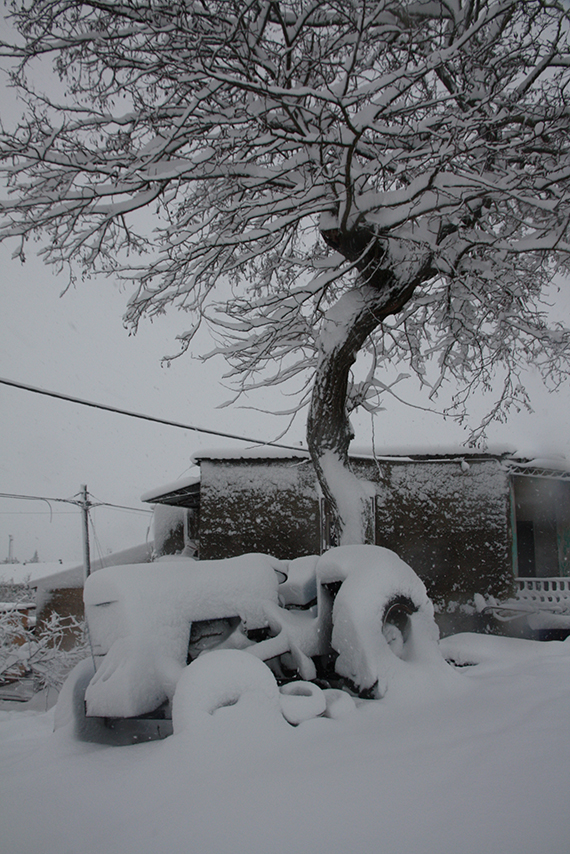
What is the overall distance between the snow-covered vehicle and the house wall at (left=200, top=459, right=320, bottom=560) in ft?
27.5

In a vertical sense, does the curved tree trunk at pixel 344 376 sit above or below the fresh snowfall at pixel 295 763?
above

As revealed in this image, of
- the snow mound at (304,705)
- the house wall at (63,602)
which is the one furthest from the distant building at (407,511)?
the house wall at (63,602)

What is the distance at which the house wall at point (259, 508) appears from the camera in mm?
12555

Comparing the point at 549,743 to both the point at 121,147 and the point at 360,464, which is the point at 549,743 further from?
the point at 360,464

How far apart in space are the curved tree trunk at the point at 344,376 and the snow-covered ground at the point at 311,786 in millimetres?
3443

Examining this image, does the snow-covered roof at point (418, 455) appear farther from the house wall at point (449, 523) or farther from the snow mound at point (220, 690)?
the snow mound at point (220, 690)

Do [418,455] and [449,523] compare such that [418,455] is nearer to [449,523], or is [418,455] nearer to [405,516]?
[405,516]

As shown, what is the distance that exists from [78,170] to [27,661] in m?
11.5

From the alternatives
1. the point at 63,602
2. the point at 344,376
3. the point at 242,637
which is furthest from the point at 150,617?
the point at 63,602

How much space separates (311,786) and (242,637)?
1367 mm

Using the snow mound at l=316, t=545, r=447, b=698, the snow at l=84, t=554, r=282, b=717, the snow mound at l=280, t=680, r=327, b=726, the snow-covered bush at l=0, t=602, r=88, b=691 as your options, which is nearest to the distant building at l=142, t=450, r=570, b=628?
the snow-covered bush at l=0, t=602, r=88, b=691

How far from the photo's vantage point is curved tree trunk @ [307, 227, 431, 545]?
20.6 feet

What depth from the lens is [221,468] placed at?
41.9ft

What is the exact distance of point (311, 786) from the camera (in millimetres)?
2055
